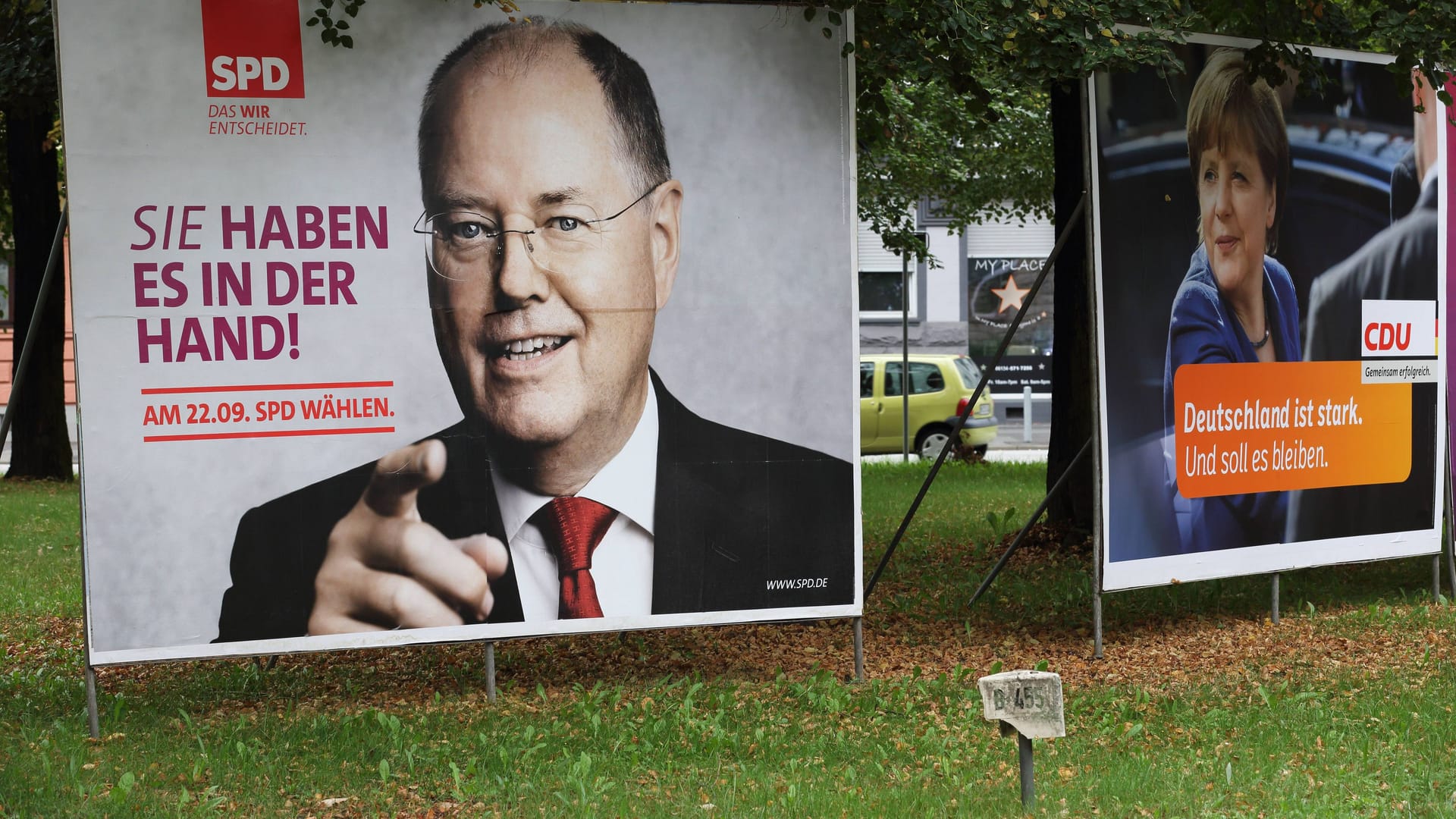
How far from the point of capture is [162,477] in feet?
21.0

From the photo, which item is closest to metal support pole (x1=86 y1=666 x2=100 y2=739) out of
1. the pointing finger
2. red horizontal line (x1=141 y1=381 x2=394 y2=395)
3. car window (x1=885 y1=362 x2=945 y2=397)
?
red horizontal line (x1=141 y1=381 x2=394 y2=395)

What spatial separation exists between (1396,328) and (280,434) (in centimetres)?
705

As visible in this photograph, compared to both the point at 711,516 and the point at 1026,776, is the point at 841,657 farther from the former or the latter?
the point at 1026,776

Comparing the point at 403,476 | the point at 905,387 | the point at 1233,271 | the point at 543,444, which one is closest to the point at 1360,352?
the point at 1233,271

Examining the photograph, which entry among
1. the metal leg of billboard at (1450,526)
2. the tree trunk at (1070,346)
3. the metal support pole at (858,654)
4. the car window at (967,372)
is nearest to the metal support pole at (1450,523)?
the metal leg of billboard at (1450,526)

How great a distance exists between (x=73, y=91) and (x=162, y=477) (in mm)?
1751

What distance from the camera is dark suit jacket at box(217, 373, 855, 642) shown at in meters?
6.68

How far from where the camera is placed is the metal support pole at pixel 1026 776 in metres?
4.94

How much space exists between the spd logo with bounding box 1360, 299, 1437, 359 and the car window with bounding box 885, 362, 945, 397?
13712 mm

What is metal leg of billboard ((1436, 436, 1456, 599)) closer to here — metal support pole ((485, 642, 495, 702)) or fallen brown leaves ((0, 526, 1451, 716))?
fallen brown leaves ((0, 526, 1451, 716))

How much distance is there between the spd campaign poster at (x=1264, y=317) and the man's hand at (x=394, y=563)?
358 cm

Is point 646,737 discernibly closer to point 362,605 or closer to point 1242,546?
point 362,605

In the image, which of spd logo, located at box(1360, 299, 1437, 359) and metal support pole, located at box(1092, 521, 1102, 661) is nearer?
metal support pole, located at box(1092, 521, 1102, 661)

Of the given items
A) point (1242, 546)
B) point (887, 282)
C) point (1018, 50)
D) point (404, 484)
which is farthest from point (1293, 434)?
point (887, 282)
